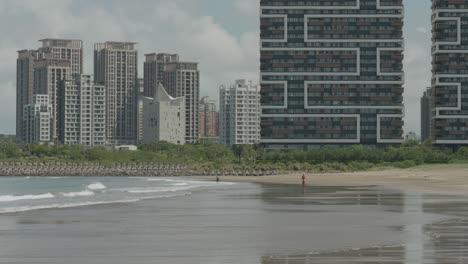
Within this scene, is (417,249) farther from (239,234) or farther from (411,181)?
(411,181)

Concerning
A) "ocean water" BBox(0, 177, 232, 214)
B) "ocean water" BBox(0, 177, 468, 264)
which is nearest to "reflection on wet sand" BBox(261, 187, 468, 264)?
"ocean water" BBox(0, 177, 468, 264)

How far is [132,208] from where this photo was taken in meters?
59.2

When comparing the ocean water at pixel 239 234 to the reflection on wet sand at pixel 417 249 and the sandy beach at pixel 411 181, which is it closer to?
the reflection on wet sand at pixel 417 249

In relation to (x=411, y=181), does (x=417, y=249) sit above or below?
above

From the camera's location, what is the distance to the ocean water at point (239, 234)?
29734 mm

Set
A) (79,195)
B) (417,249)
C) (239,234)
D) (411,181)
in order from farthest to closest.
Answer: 1. (411,181)
2. (79,195)
3. (239,234)
4. (417,249)

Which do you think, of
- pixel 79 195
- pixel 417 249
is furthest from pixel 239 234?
pixel 79 195

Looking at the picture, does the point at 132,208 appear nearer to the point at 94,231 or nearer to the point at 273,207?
the point at 273,207

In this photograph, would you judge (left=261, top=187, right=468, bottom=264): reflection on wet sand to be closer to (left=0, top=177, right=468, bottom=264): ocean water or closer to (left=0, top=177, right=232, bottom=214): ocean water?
(left=0, top=177, right=468, bottom=264): ocean water

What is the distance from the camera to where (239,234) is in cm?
3853

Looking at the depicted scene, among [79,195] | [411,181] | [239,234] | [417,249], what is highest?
[417,249]

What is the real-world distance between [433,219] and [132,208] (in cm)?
2132

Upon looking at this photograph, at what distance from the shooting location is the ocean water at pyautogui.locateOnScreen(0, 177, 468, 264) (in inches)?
1171

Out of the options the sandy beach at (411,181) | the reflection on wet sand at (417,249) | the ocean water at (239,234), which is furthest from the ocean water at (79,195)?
the reflection on wet sand at (417,249)
